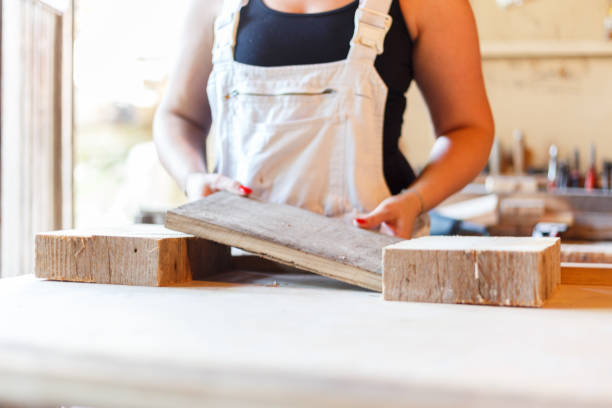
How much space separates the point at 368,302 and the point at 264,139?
61 cm

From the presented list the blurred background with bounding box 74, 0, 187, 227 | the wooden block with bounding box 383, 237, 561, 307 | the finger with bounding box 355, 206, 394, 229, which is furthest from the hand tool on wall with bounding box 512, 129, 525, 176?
the wooden block with bounding box 383, 237, 561, 307

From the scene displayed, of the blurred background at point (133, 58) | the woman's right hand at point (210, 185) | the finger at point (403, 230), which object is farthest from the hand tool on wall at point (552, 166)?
the woman's right hand at point (210, 185)

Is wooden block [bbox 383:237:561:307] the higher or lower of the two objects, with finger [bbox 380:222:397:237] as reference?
lower

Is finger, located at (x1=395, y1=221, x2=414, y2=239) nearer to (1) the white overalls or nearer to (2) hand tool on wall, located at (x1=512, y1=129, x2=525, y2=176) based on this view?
(1) the white overalls

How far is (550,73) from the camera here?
430 centimetres

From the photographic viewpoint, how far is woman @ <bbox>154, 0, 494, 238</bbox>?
45.8 inches

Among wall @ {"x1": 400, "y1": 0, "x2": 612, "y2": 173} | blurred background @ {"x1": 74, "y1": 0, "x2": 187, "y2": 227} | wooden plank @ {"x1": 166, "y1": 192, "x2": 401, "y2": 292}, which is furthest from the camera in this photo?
wall @ {"x1": 400, "y1": 0, "x2": 612, "y2": 173}

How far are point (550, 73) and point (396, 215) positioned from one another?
3.70 meters

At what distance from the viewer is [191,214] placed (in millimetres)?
825

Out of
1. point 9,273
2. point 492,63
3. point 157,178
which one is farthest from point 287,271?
point 492,63

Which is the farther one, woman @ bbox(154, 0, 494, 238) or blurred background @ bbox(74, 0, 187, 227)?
blurred background @ bbox(74, 0, 187, 227)

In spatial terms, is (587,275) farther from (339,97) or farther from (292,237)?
(339,97)

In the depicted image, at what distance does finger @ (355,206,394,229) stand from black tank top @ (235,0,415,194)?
0.88 feet

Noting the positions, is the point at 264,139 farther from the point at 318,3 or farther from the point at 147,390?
the point at 147,390
